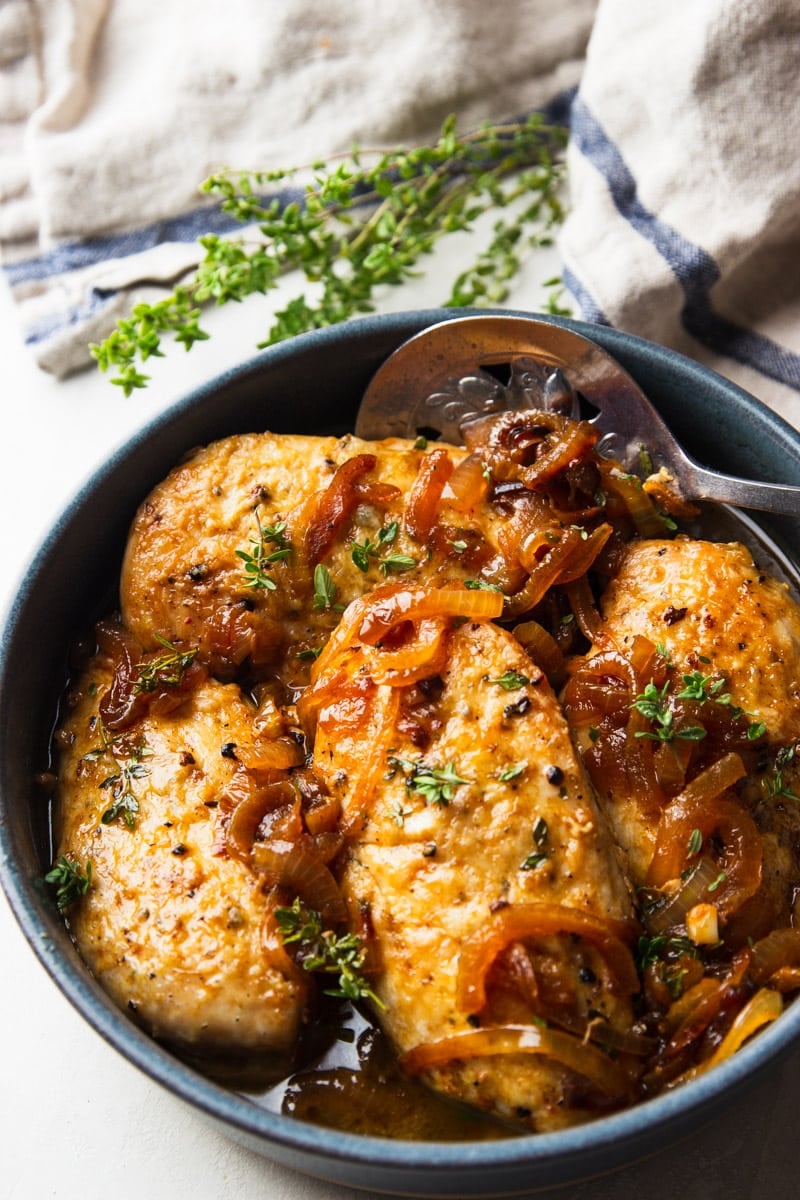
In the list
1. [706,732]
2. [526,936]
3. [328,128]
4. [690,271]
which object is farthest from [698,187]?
[526,936]

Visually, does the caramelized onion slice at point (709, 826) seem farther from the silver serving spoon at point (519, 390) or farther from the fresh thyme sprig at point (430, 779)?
the silver serving spoon at point (519, 390)

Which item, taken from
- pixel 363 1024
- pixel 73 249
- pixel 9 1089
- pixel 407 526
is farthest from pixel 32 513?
pixel 363 1024

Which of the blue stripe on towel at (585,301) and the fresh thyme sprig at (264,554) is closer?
the fresh thyme sprig at (264,554)

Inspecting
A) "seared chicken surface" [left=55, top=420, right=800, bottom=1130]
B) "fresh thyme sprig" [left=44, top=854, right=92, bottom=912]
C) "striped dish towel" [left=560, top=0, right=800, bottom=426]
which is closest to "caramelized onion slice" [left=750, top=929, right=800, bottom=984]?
"seared chicken surface" [left=55, top=420, right=800, bottom=1130]

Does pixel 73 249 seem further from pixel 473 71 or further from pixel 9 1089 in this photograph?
pixel 9 1089

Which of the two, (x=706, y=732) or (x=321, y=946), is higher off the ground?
(x=706, y=732)

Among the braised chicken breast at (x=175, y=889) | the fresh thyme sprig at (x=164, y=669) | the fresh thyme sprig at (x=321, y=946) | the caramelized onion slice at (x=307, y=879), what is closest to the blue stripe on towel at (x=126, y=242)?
the fresh thyme sprig at (x=164, y=669)

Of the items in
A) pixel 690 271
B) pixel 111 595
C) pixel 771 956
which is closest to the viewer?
pixel 771 956

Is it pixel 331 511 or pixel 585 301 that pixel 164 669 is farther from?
pixel 585 301
